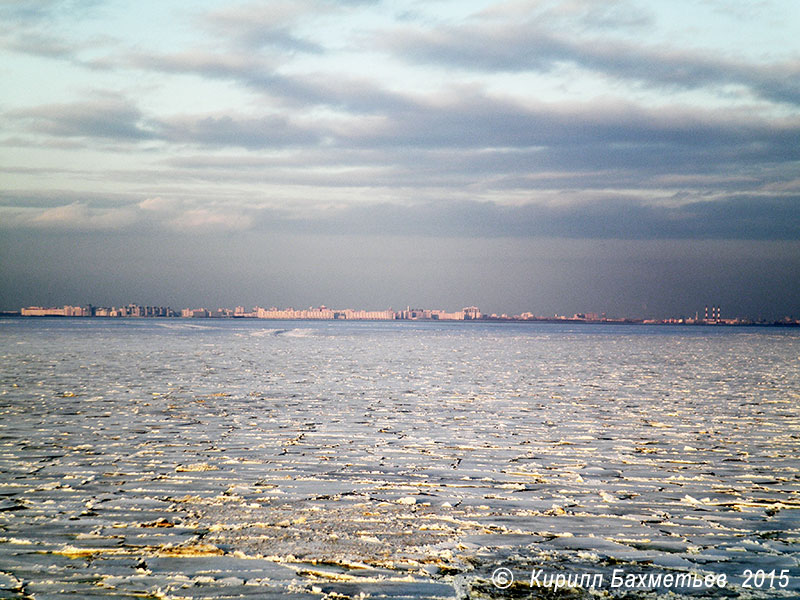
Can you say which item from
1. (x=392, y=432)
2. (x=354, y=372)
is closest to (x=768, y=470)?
(x=392, y=432)

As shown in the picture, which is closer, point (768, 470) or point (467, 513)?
point (467, 513)

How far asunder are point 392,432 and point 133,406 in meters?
6.22

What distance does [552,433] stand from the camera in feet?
38.8

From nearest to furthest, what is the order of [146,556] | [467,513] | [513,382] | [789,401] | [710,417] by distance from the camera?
[146,556]
[467,513]
[710,417]
[789,401]
[513,382]

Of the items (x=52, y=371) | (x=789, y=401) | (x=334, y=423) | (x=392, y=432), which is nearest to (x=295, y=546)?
(x=392, y=432)

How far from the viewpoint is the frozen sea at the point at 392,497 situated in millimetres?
5160

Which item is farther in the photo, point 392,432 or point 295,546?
point 392,432

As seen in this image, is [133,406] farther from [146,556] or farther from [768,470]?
[768,470]

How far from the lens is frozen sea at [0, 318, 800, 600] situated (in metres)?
5.16

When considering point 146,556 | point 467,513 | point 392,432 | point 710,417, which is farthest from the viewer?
point 710,417

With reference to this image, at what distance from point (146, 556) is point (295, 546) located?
119 cm

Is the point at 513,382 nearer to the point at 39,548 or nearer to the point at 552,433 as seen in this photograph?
the point at 552,433

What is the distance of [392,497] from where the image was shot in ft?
24.5

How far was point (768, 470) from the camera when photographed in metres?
9.02
